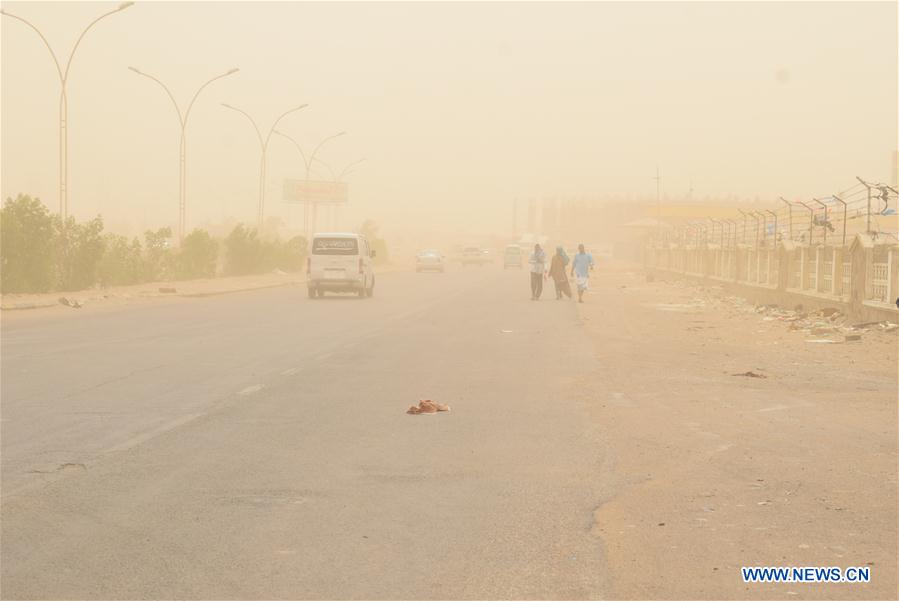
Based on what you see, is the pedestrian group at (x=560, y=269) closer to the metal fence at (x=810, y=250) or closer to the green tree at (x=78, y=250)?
the metal fence at (x=810, y=250)

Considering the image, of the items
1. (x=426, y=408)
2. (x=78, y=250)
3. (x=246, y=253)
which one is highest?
(x=78, y=250)

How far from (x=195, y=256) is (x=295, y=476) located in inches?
1753

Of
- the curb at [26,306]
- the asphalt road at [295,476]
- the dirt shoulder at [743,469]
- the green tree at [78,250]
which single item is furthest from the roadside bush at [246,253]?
the dirt shoulder at [743,469]

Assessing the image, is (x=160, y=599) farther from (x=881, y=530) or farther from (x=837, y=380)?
(x=837, y=380)

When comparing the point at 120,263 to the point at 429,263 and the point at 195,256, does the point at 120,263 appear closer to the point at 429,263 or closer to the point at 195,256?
the point at 195,256

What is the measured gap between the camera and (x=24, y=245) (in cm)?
3384

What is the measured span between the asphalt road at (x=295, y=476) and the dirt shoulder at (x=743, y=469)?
0.33 metres

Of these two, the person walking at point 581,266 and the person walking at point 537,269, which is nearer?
the person walking at point 581,266

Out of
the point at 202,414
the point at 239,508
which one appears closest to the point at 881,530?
the point at 239,508

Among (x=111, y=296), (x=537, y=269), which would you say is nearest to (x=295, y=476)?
(x=537, y=269)

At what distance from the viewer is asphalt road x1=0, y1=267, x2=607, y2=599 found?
549 centimetres

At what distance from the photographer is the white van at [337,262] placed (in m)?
35.7

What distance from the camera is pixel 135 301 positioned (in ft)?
114

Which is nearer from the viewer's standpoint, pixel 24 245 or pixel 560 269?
pixel 24 245
